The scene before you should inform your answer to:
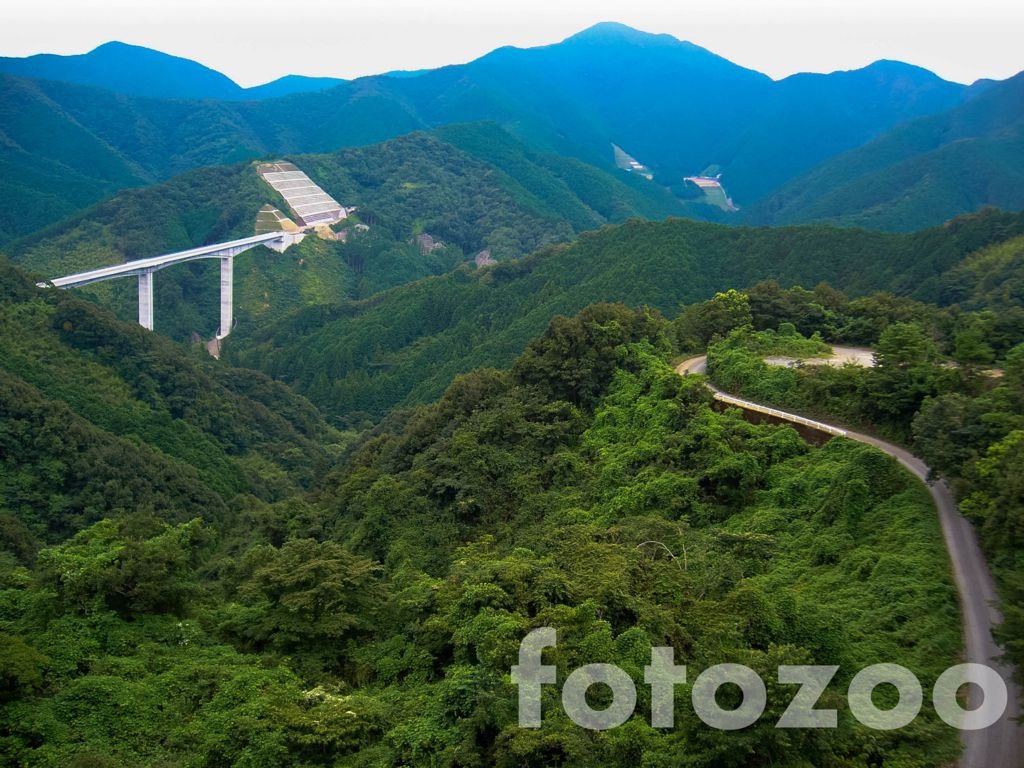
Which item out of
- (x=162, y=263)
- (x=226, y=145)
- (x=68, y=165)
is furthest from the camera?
(x=226, y=145)

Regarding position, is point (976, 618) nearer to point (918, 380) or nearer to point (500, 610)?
point (500, 610)

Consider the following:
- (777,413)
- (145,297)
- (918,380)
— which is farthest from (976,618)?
(145,297)

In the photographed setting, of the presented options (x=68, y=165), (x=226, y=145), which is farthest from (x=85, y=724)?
(x=226, y=145)

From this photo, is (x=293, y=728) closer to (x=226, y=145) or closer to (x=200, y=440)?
(x=200, y=440)

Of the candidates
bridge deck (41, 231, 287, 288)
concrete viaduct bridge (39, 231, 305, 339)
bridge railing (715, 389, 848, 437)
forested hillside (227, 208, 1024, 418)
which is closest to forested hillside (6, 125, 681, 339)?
concrete viaduct bridge (39, 231, 305, 339)

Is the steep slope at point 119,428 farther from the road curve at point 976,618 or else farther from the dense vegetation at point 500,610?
the road curve at point 976,618
